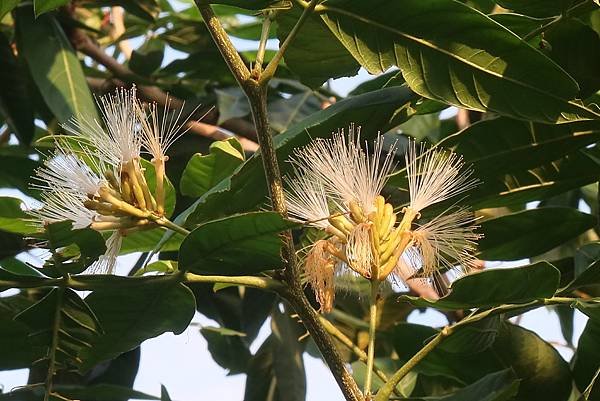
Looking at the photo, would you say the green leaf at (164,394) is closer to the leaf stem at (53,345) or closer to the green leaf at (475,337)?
the leaf stem at (53,345)

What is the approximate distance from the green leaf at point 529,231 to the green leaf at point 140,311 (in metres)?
0.48

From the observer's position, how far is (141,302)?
1.03 metres

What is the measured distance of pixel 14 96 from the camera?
6.34 ft

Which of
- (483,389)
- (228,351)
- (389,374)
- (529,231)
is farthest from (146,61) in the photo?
(483,389)

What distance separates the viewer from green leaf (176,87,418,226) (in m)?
1.07

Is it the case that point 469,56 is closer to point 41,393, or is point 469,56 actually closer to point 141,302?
point 141,302

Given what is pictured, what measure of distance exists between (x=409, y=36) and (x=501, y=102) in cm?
12

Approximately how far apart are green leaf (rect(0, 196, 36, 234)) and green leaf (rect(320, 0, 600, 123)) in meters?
0.41

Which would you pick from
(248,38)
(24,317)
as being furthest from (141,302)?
(248,38)

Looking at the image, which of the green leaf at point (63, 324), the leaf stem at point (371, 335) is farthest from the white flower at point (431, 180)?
the green leaf at point (63, 324)

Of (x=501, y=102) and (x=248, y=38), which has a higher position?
(x=248, y=38)

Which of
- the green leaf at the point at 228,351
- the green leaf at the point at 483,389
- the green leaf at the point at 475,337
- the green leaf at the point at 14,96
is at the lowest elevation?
the green leaf at the point at 483,389

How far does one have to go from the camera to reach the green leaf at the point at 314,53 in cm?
112

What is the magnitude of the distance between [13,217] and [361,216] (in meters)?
0.41
